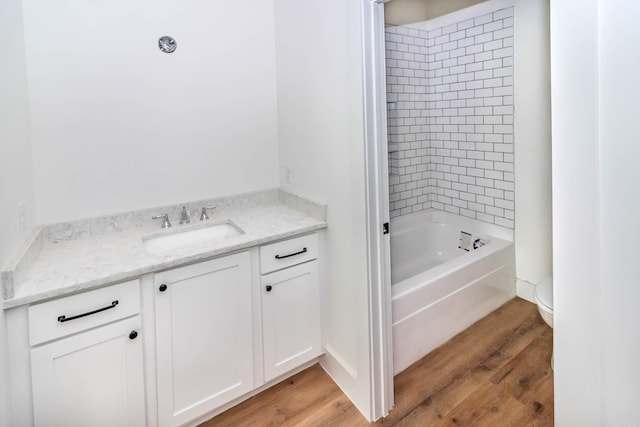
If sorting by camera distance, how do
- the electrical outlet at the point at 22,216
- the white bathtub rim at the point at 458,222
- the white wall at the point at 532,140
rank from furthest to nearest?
the white bathtub rim at the point at 458,222 → the white wall at the point at 532,140 → the electrical outlet at the point at 22,216

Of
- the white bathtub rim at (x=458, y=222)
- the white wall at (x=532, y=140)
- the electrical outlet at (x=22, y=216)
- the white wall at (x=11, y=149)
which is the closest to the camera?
the white wall at (x=11, y=149)

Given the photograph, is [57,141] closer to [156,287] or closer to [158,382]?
[156,287]

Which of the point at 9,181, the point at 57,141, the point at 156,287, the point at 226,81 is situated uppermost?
the point at 226,81

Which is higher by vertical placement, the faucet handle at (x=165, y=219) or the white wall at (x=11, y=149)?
the white wall at (x=11, y=149)

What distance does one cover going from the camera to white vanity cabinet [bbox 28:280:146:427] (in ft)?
4.29

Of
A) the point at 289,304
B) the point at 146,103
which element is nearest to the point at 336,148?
the point at 289,304

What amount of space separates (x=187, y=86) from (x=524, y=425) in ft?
8.01

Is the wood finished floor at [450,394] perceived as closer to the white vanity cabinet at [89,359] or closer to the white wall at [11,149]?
the white vanity cabinet at [89,359]

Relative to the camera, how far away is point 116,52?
6.16 feet

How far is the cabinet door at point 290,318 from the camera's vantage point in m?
1.86

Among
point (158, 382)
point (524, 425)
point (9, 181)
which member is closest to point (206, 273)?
point (158, 382)

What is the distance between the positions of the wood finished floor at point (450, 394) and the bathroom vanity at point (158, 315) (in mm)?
111

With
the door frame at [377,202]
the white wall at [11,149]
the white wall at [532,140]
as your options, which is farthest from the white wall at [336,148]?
the white wall at [532,140]

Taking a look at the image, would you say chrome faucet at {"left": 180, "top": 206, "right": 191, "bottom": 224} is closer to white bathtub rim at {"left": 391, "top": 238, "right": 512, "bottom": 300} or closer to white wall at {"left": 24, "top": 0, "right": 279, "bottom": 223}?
white wall at {"left": 24, "top": 0, "right": 279, "bottom": 223}
